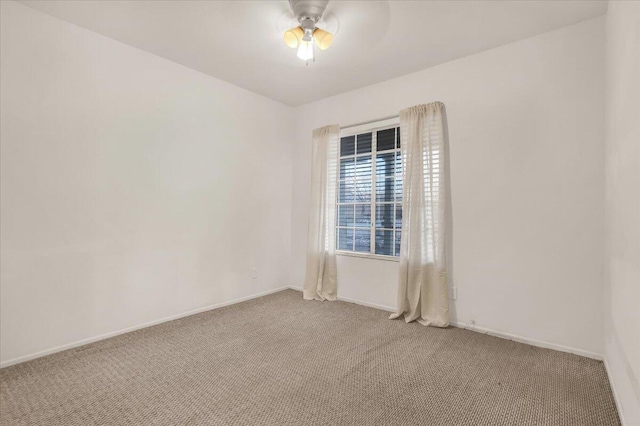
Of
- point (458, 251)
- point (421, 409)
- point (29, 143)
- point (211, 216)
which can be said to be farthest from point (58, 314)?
point (458, 251)

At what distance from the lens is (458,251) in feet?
10.2

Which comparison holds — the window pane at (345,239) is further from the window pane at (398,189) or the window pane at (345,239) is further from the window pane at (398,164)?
the window pane at (398,164)

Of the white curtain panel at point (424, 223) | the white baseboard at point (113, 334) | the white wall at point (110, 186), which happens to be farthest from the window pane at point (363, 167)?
the white baseboard at point (113, 334)

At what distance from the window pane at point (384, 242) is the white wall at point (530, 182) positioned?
0.75m

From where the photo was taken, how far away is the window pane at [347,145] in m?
4.04

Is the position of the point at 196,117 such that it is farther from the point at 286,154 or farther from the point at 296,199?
the point at 296,199

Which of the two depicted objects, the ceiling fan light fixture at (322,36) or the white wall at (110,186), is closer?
the white wall at (110,186)

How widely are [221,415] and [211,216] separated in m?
2.29

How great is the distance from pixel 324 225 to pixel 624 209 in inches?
115

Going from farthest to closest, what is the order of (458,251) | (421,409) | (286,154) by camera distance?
(286,154), (458,251), (421,409)

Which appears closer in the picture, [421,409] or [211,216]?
[421,409]

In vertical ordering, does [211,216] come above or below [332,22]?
below

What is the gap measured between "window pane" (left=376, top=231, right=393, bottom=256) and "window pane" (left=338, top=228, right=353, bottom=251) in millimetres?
397

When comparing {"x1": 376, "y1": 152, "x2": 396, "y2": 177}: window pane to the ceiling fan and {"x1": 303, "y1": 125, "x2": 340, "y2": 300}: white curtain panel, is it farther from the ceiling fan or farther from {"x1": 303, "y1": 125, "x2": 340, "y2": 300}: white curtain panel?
the ceiling fan
